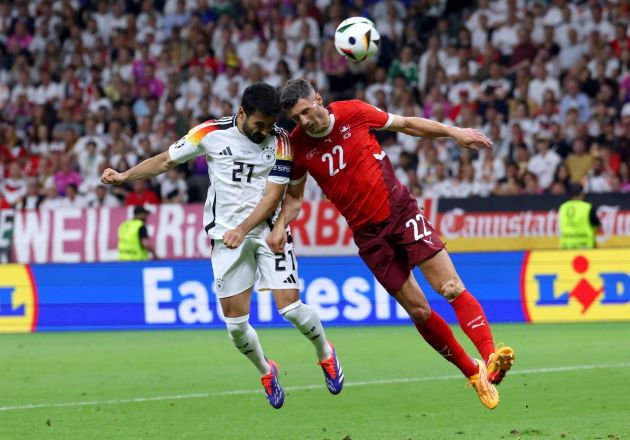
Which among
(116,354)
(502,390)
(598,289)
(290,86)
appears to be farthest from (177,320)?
(290,86)

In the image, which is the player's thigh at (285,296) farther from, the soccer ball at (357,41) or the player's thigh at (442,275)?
the soccer ball at (357,41)

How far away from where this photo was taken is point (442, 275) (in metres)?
8.55

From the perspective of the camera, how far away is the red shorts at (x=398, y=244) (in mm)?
8570

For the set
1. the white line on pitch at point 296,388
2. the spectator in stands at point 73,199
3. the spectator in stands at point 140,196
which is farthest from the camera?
the spectator in stands at point 73,199

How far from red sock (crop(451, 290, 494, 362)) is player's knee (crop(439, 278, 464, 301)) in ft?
0.15

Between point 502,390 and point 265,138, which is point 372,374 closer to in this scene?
point 502,390

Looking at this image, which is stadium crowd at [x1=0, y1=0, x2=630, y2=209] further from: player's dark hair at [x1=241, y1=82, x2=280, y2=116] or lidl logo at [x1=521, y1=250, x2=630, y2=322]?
player's dark hair at [x1=241, y1=82, x2=280, y2=116]

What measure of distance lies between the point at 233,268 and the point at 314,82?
14393mm

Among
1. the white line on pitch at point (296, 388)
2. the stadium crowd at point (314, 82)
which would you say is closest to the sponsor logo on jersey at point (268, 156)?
the white line on pitch at point (296, 388)

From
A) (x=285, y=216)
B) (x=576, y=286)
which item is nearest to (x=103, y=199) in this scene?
(x=576, y=286)

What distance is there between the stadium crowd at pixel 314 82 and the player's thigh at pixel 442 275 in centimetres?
1144

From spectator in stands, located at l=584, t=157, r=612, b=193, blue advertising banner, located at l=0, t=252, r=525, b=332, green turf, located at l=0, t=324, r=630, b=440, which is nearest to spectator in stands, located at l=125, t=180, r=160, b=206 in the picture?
blue advertising banner, located at l=0, t=252, r=525, b=332

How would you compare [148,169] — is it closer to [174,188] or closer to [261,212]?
[261,212]

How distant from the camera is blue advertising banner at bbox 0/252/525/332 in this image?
1662 cm
